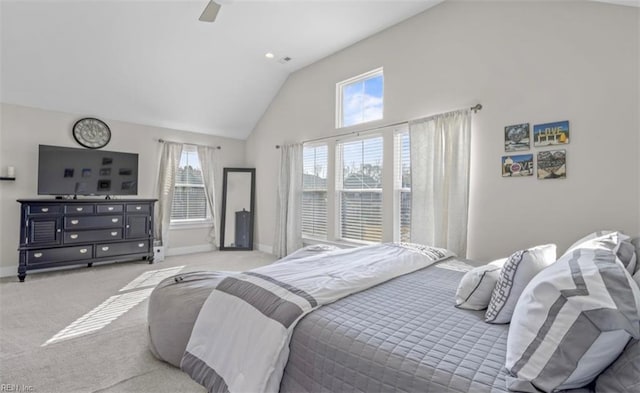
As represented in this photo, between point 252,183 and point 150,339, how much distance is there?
4.35 m

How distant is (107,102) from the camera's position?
4.70 metres

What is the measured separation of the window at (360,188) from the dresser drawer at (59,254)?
12.4 feet

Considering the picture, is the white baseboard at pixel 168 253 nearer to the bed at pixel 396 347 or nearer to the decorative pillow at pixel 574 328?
the bed at pixel 396 347

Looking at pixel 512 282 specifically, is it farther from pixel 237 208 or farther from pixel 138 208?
pixel 237 208

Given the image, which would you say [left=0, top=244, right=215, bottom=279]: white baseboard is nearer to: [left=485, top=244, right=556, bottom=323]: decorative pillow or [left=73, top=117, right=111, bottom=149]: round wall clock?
[left=73, top=117, right=111, bottom=149]: round wall clock

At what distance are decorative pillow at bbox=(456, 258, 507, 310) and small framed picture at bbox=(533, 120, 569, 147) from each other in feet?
6.05

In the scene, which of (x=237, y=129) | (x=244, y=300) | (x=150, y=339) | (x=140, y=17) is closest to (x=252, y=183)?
(x=237, y=129)

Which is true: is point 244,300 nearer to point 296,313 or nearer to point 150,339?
point 296,313

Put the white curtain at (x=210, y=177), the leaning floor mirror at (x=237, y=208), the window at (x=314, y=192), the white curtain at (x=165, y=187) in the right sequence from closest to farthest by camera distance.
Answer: the window at (x=314, y=192)
the white curtain at (x=165, y=187)
the white curtain at (x=210, y=177)
the leaning floor mirror at (x=237, y=208)

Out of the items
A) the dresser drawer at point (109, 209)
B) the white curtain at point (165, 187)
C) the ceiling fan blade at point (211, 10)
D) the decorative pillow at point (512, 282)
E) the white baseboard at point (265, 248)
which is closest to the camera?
the decorative pillow at point (512, 282)

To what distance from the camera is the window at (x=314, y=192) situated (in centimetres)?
495

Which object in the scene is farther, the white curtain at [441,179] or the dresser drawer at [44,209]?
the dresser drawer at [44,209]

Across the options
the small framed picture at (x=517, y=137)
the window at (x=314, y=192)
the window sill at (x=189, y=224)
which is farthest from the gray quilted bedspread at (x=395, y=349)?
the window sill at (x=189, y=224)

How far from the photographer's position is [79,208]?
14.0ft
